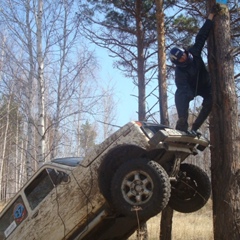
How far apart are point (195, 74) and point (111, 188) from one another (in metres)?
2.15

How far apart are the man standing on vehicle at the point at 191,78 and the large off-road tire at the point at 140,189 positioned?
0.92 metres

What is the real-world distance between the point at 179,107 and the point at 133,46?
707 centimetres

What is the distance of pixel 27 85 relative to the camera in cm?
1377

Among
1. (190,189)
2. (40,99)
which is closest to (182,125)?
(190,189)

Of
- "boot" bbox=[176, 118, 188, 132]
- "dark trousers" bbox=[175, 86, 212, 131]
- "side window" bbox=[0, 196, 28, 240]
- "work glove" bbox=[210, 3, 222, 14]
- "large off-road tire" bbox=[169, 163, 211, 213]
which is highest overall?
"work glove" bbox=[210, 3, 222, 14]

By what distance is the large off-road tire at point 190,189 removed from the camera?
5133mm

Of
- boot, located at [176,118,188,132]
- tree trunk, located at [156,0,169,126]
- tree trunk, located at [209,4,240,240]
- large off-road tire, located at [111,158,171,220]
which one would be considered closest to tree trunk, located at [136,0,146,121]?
tree trunk, located at [156,0,169,126]

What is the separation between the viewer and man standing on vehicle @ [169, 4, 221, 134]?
488 cm

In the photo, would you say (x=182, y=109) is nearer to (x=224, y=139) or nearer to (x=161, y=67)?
(x=224, y=139)

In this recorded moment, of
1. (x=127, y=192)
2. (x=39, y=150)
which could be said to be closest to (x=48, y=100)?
(x=39, y=150)

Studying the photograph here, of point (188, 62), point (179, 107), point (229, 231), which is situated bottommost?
point (229, 231)

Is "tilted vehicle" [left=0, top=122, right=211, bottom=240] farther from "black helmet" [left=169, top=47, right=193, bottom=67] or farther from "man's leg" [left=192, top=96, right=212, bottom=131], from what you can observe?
"black helmet" [left=169, top=47, right=193, bottom=67]

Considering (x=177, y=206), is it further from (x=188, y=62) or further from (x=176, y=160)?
(x=188, y=62)

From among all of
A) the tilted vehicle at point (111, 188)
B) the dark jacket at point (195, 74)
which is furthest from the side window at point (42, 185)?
the dark jacket at point (195, 74)
